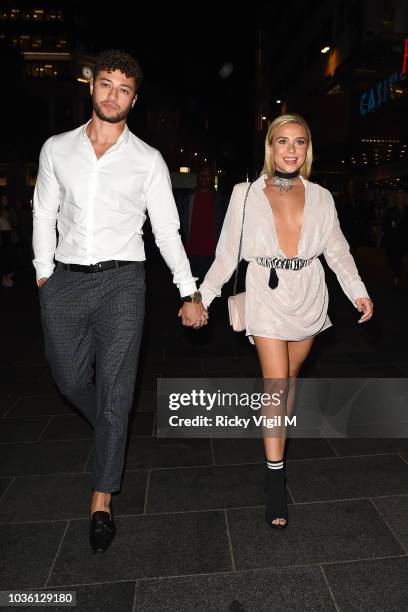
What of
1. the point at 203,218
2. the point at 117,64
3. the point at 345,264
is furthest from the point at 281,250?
the point at 203,218

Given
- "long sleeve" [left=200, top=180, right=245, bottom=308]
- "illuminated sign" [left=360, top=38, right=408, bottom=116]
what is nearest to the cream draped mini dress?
"long sleeve" [left=200, top=180, right=245, bottom=308]

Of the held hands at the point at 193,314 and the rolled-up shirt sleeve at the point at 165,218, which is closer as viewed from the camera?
the rolled-up shirt sleeve at the point at 165,218

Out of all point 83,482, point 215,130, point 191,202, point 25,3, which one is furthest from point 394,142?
point 25,3

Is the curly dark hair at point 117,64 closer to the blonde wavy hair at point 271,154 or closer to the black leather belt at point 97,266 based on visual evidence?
the blonde wavy hair at point 271,154

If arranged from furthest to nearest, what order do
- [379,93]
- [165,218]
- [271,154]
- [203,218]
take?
[379,93] < [203,218] < [271,154] < [165,218]

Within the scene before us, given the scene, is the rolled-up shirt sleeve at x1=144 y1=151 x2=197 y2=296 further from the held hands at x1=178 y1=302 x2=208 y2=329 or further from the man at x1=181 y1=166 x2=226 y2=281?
the man at x1=181 y1=166 x2=226 y2=281

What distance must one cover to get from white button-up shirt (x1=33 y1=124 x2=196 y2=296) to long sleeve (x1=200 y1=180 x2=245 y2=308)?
35 centimetres

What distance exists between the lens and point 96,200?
2.60 m

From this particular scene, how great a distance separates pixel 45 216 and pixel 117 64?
33.4 inches

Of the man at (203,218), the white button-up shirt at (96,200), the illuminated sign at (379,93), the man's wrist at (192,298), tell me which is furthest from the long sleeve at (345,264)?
the illuminated sign at (379,93)

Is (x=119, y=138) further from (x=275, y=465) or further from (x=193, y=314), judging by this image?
(x=275, y=465)

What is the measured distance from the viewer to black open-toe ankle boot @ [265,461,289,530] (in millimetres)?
2752

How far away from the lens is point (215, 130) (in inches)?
2259

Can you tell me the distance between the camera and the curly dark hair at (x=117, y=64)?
2.59 meters
